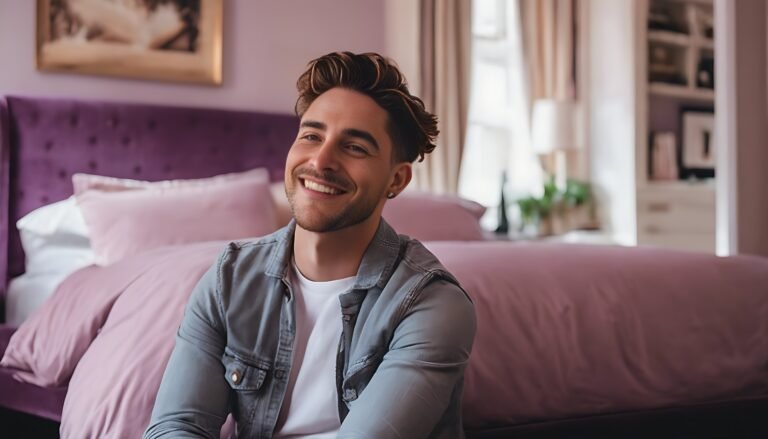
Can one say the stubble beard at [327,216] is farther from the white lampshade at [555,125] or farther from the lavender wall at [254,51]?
the white lampshade at [555,125]

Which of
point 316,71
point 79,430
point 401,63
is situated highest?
point 401,63

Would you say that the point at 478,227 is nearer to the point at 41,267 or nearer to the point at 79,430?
the point at 41,267

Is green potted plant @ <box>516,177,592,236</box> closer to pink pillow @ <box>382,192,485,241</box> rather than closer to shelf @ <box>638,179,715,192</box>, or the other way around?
shelf @ <box>638,179,715,192</box>

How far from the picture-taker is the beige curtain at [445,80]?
4871 millimetres

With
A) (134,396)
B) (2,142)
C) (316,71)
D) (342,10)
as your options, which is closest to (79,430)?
(134,396)

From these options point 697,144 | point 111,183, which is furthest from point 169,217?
point 697,144

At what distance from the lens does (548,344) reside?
80.6 inches

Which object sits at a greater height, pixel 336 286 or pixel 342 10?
pixel 342 10

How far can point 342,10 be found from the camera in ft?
15.5

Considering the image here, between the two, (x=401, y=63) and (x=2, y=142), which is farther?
(x=401, y=63)

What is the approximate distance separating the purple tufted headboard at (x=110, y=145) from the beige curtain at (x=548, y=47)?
1.88 metres

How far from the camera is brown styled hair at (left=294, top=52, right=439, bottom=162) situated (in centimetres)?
143

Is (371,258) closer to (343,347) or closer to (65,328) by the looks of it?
(343,347)

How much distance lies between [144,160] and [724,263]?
2634 millimetres
